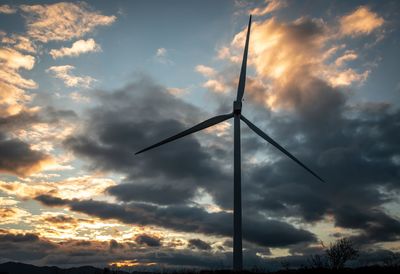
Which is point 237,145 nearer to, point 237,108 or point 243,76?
point 237,108

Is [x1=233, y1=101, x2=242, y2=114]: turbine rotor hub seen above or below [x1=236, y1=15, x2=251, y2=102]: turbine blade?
below

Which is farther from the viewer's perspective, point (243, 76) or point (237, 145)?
point (243, 76)

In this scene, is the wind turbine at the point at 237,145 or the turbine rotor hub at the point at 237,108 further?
the turbine rotor hub at the point at 237,108

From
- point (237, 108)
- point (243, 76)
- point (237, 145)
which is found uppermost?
point (243, 76)

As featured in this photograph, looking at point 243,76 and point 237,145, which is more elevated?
point 243,76

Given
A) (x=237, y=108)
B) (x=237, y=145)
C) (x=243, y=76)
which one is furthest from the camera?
(x=243, y=76)

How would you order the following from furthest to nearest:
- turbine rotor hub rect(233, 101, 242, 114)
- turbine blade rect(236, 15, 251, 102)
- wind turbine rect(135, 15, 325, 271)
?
1. turbine blade rect(236, 15, 251, 102)
2. turbine rotor hub rect(233, 101, 242, 114)
3. wind turbine rect(135, 15, 325, 271)

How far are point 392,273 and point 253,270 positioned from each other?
13650 millimetres

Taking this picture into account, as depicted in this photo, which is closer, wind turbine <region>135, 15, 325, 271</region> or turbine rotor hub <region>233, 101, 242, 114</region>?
wind turbine <region>135, 15, 325, 271</region>

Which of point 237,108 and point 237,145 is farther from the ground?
point 237,108

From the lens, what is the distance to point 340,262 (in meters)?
64.9

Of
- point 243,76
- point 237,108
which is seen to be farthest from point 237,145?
point 243,76

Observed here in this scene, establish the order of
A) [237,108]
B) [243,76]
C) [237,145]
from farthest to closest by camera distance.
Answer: [243,76] → [237,108] → [237,145]

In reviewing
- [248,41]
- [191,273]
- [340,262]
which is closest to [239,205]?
[191,273]
